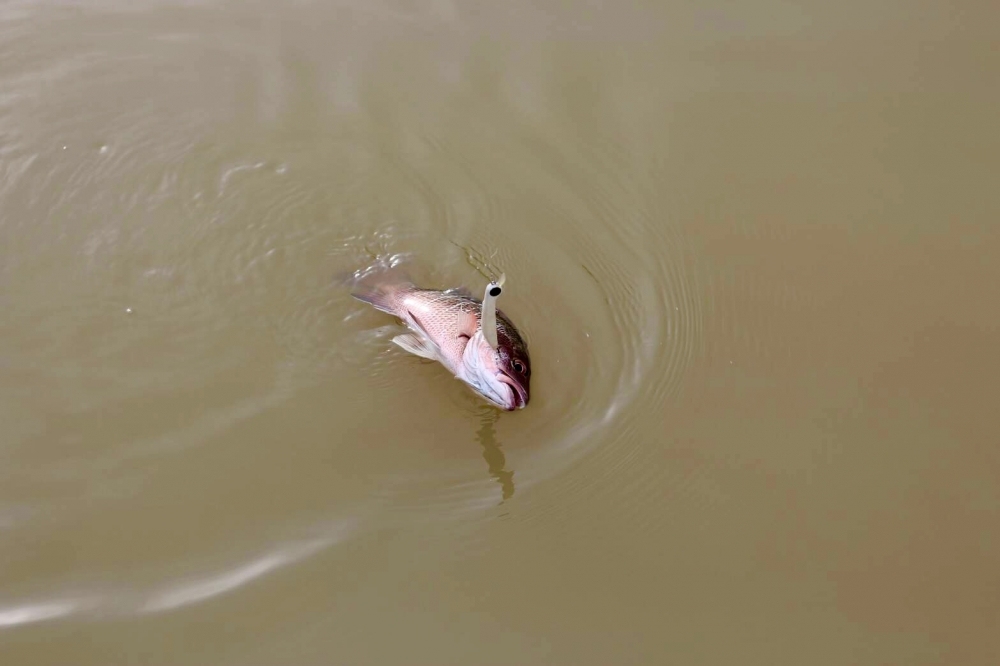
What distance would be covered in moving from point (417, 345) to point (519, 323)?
0.52m

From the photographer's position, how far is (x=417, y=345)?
3848 millimetres

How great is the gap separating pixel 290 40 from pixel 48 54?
1339 millimetres

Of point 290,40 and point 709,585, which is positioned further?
point 290,40

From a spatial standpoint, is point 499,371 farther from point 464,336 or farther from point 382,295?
point 382,295

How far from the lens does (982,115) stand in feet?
16.4

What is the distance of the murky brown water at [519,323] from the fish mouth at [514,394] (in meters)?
0.27

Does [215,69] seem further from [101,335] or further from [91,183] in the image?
[101,335]

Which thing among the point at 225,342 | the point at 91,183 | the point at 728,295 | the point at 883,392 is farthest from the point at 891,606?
the point at 91,183

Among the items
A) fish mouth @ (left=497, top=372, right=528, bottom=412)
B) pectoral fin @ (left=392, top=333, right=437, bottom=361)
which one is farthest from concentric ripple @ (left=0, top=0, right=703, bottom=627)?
fish mouth @ (left=497, top=372, right=528, bottom=412)

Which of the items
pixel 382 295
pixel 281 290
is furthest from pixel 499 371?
pixel 281 290

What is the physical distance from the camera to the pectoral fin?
3.80 m

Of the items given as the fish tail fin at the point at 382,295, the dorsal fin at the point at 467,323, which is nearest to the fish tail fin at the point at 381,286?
the fish tail fin at the point at 382,295

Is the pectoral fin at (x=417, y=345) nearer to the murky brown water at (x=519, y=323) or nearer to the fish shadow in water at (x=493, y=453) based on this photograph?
the murky brown water at (x=519, y=323)

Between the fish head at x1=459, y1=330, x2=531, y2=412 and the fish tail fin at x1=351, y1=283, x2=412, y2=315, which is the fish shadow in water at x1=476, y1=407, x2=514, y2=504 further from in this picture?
the fish tail fin at x1=351, y1=283, x2=412, y2=315
